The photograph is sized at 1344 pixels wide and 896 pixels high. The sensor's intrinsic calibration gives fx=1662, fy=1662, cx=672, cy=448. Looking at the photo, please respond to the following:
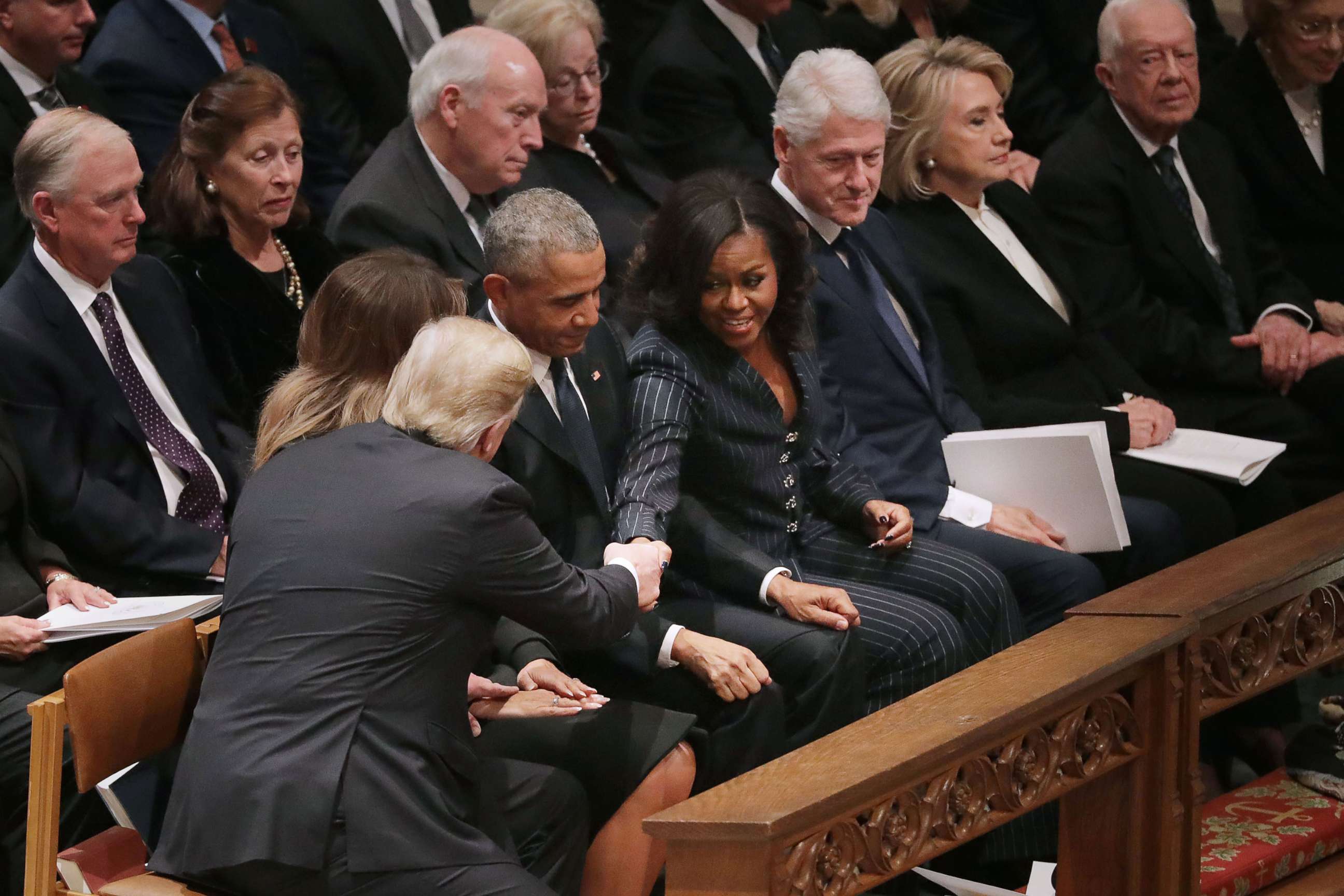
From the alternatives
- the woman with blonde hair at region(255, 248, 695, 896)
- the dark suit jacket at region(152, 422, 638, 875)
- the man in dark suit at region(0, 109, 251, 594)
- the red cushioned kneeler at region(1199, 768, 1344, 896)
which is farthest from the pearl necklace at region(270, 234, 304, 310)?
the red cushioned kneeler at region(1199, 768, 1344, 896)

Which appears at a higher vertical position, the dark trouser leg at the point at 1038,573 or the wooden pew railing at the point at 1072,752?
the dark trouser leg at the point at 1038,573

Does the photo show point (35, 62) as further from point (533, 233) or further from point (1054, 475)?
point (1054, 475)

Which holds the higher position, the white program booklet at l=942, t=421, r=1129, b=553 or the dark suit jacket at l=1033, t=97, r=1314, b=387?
the dark suit jacket at l=1033, t=97, r=1314, b=387

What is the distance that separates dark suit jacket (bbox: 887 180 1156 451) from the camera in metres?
4.01

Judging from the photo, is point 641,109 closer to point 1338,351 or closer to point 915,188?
point 915,188

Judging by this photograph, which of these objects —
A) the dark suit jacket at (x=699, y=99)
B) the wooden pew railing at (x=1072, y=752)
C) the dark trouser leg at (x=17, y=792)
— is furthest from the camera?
the dark suit jacket at (x=699, y=99)

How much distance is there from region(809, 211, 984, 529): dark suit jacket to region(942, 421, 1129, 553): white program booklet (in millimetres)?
78

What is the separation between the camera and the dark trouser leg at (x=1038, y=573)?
3.60m

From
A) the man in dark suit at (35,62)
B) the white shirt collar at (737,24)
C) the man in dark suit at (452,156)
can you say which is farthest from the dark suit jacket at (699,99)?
the man in dark suit at (35,62)

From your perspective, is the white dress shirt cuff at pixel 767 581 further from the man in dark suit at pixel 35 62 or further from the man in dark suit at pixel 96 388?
the man in dark suit at pixel 35 62

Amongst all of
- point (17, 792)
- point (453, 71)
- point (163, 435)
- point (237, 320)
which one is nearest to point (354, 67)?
point (453, 71)

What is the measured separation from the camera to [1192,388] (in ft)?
14.9

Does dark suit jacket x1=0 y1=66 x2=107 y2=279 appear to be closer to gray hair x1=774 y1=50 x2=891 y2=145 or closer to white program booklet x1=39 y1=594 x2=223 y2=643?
white program booklet x1=39 y1=594 x2=223 y2=643

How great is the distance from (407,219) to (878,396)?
1132mm
